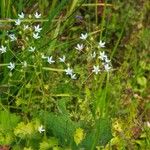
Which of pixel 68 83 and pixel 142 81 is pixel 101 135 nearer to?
pixel 68 83

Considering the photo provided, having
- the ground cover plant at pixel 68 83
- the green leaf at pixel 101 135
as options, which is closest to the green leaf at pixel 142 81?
the ground cover plant at pixel 68 83

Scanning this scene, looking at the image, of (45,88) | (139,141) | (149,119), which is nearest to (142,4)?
(149,119)

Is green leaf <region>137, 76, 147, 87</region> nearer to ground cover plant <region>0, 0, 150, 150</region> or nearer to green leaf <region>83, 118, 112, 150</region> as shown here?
ground cover plant <region>0, 0, 150, 150</region>

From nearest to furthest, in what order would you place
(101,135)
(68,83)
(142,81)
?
(101,135) → (68,83) → (142,81)

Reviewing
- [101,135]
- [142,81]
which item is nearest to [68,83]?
[101,135]

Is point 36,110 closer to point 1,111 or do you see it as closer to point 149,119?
point 1,111

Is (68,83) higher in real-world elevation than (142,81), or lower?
higher

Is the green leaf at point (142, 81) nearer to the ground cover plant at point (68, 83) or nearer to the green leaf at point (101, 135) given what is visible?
the ground cover plant at point (68, 83)

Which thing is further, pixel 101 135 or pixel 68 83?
pixel 68 83
